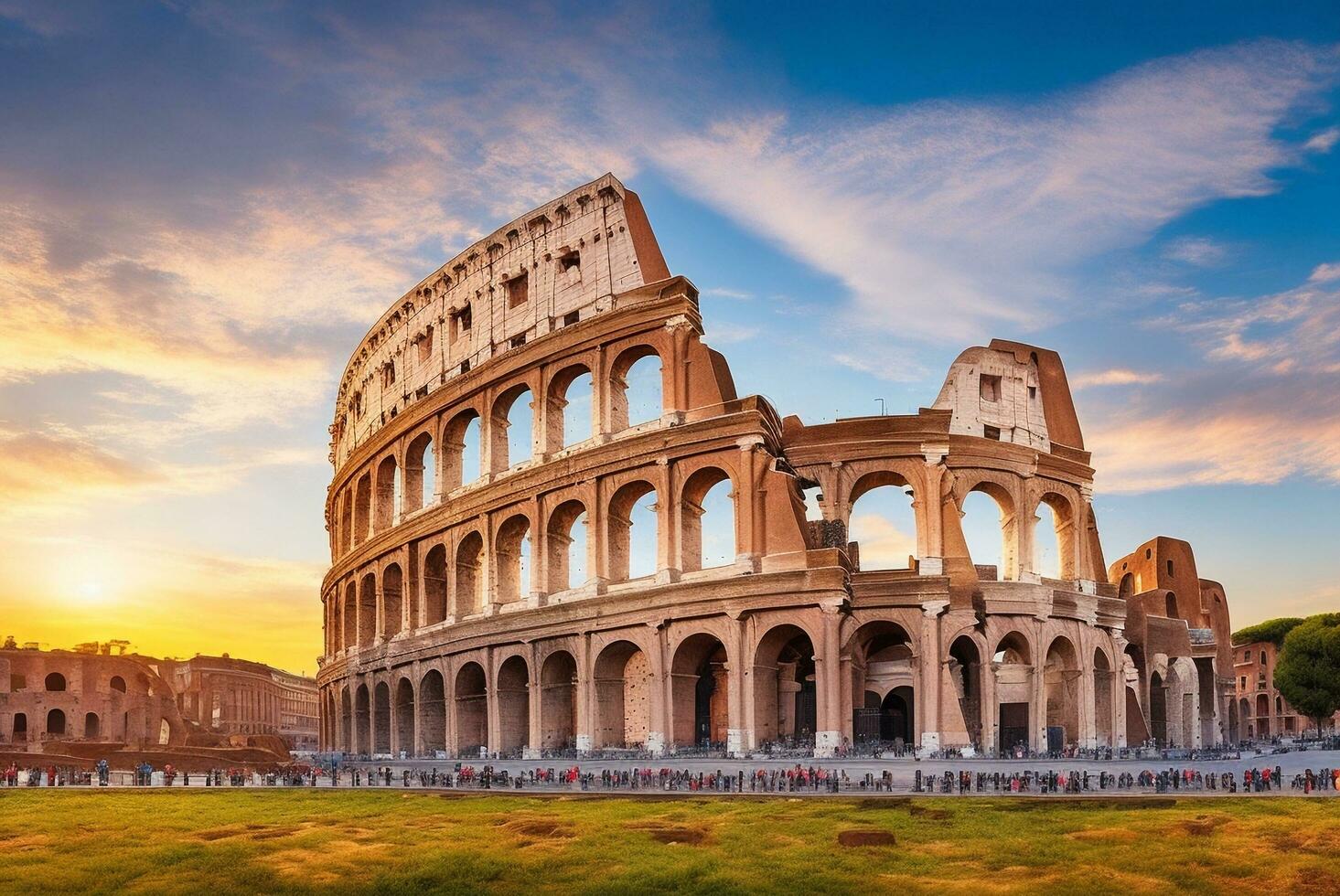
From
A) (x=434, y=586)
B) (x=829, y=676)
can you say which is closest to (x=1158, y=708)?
(x=829, y=676)

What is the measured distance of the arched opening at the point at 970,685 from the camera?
44625 mm

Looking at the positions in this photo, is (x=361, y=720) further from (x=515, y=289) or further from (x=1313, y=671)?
(x=1313, y=671)

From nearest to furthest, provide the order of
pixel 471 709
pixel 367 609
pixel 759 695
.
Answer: pixel 759 695 < pixel 471 709 < pixel 367 609

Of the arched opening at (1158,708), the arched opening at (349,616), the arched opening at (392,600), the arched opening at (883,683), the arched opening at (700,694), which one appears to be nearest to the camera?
the arched opening at (700,694)

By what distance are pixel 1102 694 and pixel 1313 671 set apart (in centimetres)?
3541

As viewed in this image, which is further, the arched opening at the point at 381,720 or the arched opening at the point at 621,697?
the arched opening at the point at 381,720

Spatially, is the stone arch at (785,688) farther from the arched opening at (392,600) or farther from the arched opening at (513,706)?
the arched opening at (392,600)

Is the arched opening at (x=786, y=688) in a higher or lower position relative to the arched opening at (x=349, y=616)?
lower

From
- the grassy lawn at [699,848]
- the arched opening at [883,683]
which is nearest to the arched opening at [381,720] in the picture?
the arched opening at [883,683]

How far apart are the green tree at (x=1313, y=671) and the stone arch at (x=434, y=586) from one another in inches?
2238

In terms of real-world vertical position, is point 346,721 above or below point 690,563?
below

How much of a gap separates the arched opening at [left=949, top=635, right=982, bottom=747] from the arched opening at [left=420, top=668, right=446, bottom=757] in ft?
72.7

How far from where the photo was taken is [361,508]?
211 ft

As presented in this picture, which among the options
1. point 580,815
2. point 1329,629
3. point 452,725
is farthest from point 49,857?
point 1329,629
